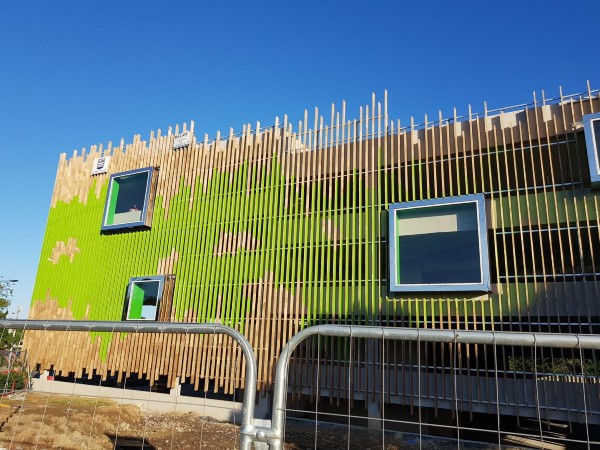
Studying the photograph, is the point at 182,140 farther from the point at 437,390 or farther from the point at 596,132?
the point at 596,132

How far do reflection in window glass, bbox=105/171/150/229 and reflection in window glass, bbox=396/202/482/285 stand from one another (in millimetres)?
13237

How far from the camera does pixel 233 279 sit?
57.4 feet

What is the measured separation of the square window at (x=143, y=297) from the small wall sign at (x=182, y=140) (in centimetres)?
656

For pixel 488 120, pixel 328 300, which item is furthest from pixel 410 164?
pixel 328 300

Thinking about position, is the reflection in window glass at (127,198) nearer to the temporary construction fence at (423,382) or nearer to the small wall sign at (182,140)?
the small wall sign at (182,140)

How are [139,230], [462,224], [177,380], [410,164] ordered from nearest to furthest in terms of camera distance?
[462,224] → [410,164] → [177,380] → [139,230]

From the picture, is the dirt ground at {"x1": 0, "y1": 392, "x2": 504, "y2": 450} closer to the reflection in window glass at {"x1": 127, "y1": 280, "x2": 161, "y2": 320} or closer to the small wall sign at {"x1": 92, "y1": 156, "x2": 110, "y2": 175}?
the reflection in window glass at {"x1": 127, "y1": 280, "x2": 161, "y2": 320}

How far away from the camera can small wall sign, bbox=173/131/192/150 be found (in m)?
20.8

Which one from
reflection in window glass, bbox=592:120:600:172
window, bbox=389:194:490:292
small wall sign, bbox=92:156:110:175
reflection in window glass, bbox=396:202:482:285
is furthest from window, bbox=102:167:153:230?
reflection in window glass, bbox=592:120:600:172

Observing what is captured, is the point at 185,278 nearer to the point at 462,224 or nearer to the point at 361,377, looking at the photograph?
the point at 361,377

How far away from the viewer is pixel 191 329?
5.46 meters

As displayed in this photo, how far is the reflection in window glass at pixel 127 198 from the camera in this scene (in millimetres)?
21391

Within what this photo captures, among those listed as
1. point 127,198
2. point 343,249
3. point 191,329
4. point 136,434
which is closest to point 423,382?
point 343,249

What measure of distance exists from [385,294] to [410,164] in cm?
465
